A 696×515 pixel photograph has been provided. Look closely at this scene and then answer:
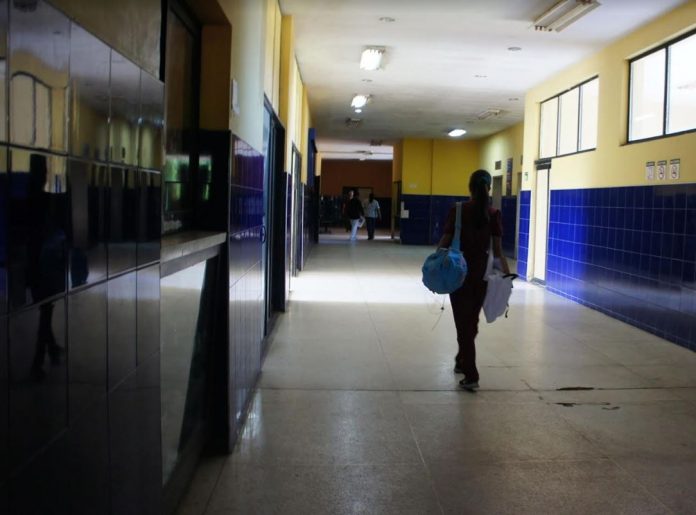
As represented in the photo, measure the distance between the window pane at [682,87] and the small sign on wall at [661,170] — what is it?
1.08 feet

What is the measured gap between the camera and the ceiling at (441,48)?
7238 mm

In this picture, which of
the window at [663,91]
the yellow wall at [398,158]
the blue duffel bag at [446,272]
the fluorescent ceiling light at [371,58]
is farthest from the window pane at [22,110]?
the yellow wall at [398,158]

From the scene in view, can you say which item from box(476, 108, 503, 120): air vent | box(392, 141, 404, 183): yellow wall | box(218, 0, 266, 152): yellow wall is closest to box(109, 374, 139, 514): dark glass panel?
box(218, 0, 266, 152): yellow wall

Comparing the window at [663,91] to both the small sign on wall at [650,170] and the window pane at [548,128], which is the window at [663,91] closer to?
the small sign on wall at [650,170]

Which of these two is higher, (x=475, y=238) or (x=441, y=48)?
(x=441, y=48)

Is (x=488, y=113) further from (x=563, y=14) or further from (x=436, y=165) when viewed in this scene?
(x=563, y=14)

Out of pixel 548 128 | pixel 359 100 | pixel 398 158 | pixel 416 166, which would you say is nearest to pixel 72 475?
pixel 548 128

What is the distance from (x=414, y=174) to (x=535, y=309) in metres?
12.2

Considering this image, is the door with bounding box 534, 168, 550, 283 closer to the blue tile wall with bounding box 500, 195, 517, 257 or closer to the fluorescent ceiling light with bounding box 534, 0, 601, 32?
the fluorescent ceiling light with bounding box 534, 0, 601, 32

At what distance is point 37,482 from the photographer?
1.33 m

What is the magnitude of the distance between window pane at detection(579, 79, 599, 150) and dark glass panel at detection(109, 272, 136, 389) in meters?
8.33

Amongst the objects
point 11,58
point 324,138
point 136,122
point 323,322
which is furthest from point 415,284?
point 324,138

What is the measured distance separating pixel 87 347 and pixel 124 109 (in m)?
0.67

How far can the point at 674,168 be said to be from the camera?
6863mm
